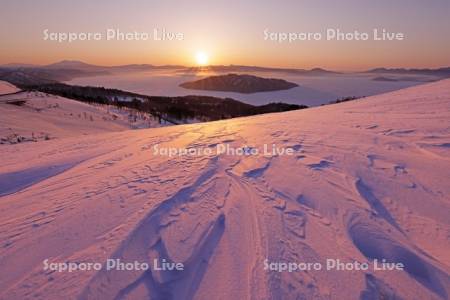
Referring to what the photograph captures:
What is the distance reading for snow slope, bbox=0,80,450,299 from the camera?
7.69 feet

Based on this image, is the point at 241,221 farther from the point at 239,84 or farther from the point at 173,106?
the point at 239,84

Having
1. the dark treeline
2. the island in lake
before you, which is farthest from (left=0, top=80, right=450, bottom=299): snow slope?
the island in lake

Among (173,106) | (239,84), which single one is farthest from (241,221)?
(239,84)

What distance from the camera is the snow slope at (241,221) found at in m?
2.34

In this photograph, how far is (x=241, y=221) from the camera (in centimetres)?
320

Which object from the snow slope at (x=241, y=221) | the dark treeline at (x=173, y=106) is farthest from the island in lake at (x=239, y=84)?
the snow slope at (x=241, y=221)

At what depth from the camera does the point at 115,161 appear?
19.0ft

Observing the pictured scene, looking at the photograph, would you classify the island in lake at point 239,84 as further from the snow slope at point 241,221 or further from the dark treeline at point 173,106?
the snow slope at point 241,221

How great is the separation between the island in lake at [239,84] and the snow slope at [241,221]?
4764 inches

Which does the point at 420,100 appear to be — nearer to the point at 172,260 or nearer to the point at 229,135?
the point at 229,135

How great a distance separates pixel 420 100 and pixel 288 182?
803 centimetres

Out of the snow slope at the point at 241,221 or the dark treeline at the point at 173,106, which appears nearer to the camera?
the snow slope at the point at 241,221

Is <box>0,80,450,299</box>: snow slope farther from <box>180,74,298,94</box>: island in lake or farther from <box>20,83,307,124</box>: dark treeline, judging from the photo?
<box>180,74,298,94</box>: island in lake

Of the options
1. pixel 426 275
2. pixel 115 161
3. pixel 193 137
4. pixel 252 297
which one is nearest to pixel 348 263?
pixel 426 275
